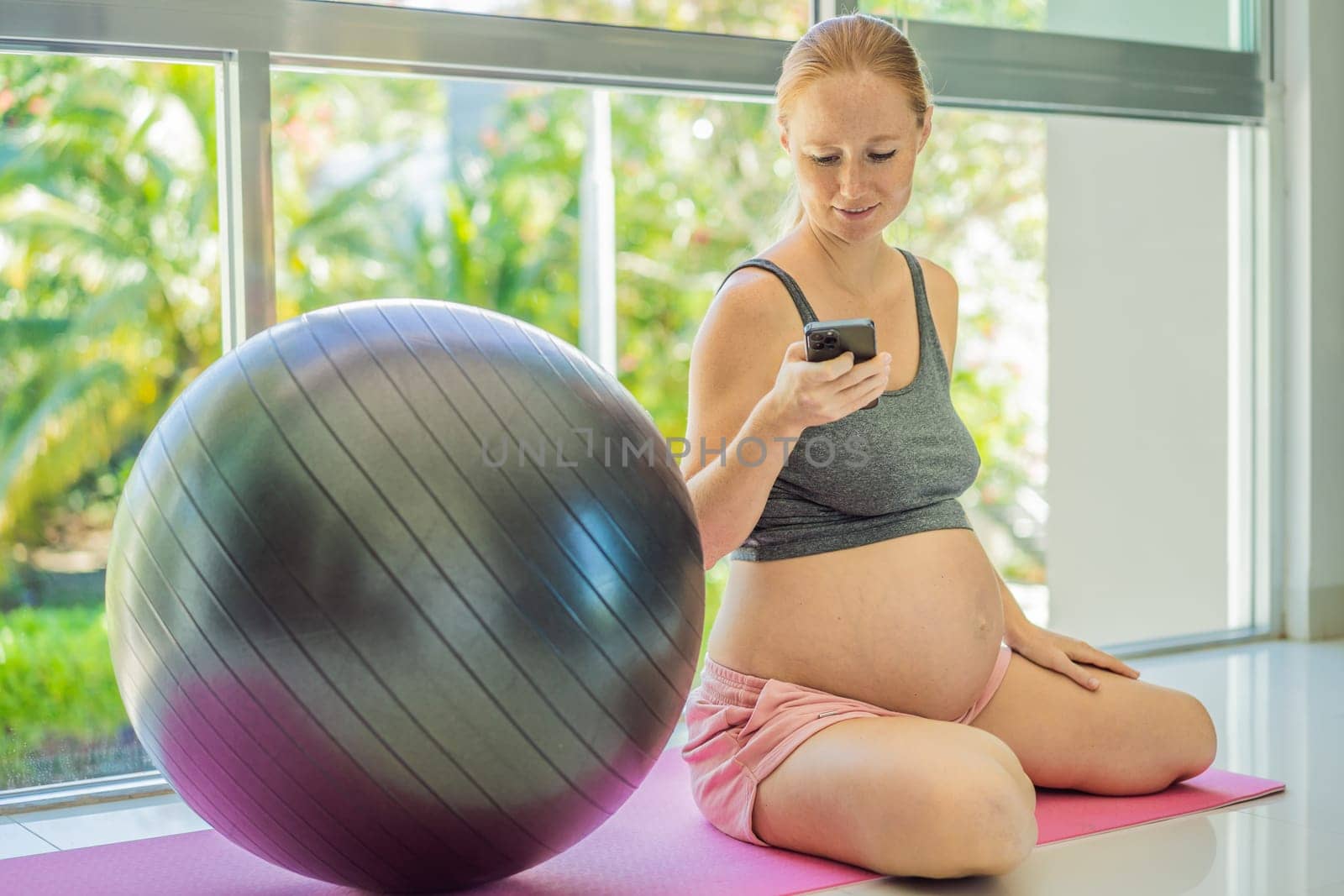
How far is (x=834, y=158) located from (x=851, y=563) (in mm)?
604

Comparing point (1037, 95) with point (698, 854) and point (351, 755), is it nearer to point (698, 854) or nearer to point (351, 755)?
point (698, 854)

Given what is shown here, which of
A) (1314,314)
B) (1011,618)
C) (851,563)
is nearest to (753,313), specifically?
(851,563)

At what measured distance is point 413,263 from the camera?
4.70 m

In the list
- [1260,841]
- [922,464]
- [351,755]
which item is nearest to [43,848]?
[351,755]

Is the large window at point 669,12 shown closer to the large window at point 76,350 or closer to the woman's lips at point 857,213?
the large window at point 76,350

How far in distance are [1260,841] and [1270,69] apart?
8.25ft

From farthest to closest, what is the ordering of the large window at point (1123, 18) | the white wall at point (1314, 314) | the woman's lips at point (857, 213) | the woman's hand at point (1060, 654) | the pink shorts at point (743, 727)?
1. the white wall at point (1314, 314)
2. the large window at point (1123, 18)
3. the woman's hand at point (1060, 654)
4. the woman's lips at point (857, 213)
5. the pink shorts at point (743, 727)

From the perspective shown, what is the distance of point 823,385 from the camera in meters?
1.83

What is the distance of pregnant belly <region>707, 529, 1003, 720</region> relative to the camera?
6.66 feet

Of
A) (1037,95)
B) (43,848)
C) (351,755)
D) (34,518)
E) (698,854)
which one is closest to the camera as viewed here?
(351,755)

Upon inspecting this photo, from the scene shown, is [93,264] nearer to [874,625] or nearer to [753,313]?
[753,313]

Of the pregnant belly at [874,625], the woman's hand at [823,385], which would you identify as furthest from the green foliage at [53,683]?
the woman's hand at [823,385]

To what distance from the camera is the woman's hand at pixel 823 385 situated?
1.83 meters

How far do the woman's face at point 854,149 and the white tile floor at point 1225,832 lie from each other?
3.20 feet
